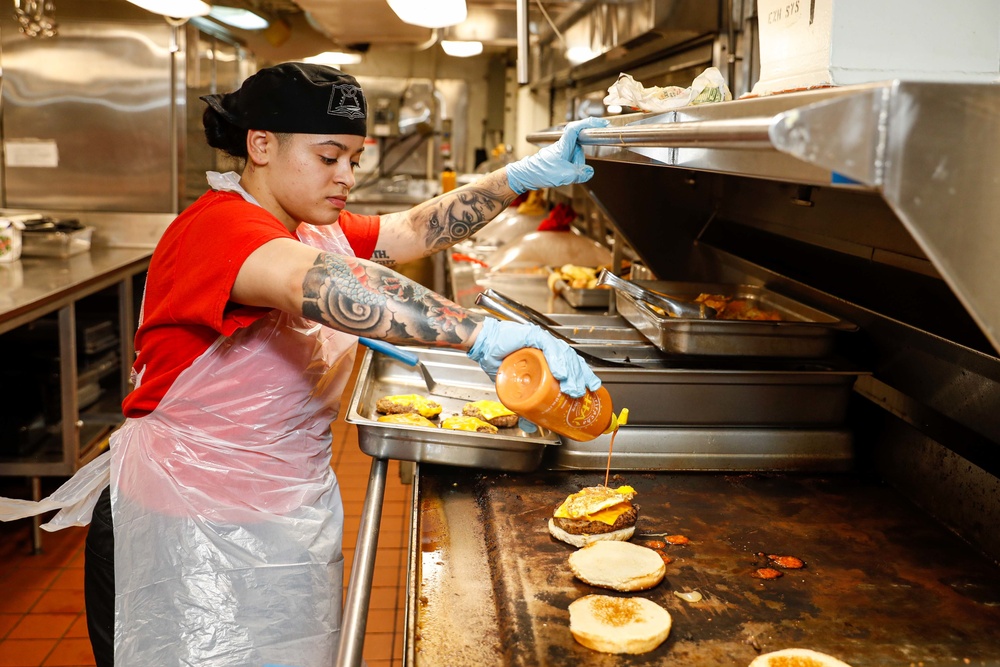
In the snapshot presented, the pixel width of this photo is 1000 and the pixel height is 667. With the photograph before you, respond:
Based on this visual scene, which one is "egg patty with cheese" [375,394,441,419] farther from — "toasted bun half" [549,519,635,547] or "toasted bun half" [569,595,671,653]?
"toasted bun half" [569,595,671,653]

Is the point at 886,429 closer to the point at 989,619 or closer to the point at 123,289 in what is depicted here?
the point at 989,619

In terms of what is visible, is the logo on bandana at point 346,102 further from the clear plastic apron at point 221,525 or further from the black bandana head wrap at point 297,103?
the clear plastic apron at point 221,525

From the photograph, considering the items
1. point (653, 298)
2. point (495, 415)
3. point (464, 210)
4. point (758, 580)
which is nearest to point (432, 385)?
point (495, 415)

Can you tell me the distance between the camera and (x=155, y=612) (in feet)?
5.60

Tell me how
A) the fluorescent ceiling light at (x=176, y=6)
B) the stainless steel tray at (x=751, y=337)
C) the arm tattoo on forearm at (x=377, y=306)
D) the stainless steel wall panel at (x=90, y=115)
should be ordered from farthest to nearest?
the stainless steel wall panel at (x=90, y=115) → the fluorescent ceiling light at (x=176, y=6) → the stainless steel tray at (x=751, y=337) → the arm tattoo on forearm at (x=377, y=306)

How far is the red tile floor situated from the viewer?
282 centimetres

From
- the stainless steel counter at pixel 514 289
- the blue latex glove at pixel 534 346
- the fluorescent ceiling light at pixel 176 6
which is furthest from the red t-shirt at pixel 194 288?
the fluorescent ceiling light at pixel 176 6

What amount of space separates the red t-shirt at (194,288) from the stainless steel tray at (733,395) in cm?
85

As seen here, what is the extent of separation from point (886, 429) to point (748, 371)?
13.6 inches

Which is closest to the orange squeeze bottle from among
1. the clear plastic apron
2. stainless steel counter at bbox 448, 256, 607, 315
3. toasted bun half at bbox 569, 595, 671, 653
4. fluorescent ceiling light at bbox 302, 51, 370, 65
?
toasted bun half at bbox 569, 595, 671, 653

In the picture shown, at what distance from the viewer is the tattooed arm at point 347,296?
4.67 feet

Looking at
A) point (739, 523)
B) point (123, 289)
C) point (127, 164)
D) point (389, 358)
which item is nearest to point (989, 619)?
point (739, 523)

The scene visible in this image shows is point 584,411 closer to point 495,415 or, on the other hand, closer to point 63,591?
point 495,415

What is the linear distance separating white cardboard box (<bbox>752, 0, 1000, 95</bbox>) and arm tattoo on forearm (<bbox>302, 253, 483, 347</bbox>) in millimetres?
710
